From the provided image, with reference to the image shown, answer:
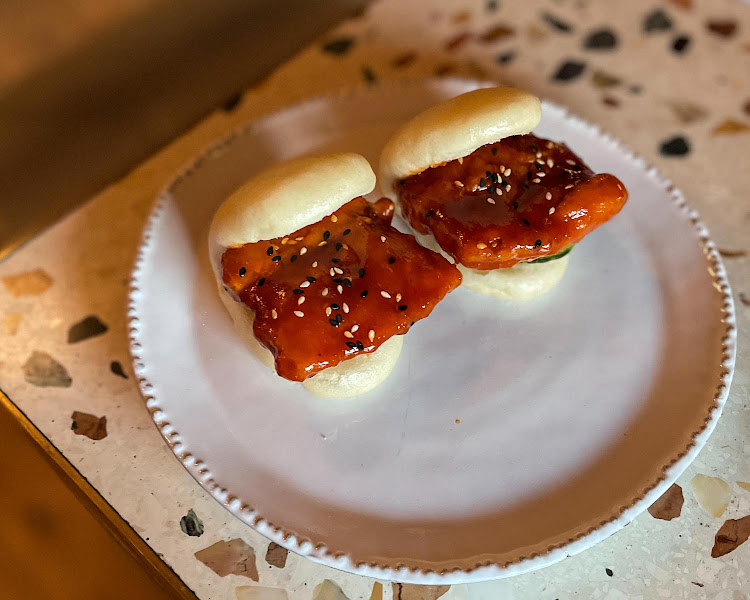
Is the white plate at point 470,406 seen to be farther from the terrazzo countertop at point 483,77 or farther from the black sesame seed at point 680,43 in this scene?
the black sesame seed at point 680,43

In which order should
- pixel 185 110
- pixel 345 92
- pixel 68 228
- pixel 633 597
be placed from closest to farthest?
1. pixel 633 597
2. pixel 68 228
3. pixel 345 92
4. pixel 185 110

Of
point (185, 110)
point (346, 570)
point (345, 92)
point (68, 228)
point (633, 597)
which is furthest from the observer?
point (185, 110)

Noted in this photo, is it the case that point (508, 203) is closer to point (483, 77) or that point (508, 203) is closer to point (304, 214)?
point (304, 214)

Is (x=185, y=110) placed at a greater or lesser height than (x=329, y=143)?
greater

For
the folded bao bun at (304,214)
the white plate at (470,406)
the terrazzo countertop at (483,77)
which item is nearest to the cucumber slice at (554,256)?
the white plate at (470,406)

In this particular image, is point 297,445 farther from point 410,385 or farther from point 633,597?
point 633,597

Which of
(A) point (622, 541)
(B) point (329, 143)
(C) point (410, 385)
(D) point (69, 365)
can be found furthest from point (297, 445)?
(B) point (329, 143)

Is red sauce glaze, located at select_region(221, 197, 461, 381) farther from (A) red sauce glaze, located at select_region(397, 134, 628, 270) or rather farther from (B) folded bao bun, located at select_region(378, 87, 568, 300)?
(B) folded bao bun, located at select_region(378, 87, 568, 300)
